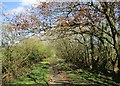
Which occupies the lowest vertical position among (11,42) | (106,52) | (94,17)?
(106,52)

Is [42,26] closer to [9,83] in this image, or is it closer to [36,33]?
[36,33]

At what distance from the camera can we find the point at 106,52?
60.7 ft

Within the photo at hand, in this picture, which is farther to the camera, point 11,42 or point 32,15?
point 11,42

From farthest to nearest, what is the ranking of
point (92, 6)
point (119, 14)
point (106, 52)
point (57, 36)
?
point (106, 52), point (119, 14), point (57, 36), point (92, 6)

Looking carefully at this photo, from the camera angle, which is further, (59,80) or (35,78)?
(35,78)

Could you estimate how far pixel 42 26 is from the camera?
31.4 feet

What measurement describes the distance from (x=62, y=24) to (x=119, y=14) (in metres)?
3.48

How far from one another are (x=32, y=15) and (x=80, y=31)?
2506 mm

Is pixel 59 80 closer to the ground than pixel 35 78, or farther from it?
closer to the ground

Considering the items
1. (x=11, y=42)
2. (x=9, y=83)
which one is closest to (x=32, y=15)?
(x=11, y=42)

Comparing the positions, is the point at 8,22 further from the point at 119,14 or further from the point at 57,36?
the point at 119,14

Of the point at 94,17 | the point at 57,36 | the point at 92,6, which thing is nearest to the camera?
the point at 92,6

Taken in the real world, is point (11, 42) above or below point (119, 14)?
below

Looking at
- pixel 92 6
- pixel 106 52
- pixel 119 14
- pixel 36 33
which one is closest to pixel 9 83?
pixel 36 33
